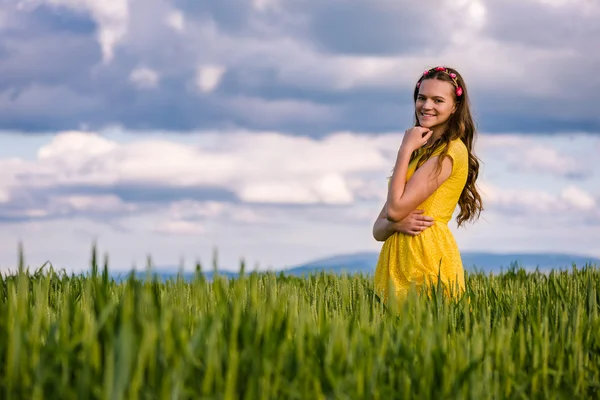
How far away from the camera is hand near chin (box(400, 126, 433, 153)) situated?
4.11 meters

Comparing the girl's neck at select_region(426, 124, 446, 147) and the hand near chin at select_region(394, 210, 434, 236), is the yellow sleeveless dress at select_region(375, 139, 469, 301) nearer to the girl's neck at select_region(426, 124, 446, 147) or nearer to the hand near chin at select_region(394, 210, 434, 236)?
the hand near chin at select_region(394, 210, 434, 236)

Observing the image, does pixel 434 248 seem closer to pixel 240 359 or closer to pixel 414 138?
pixel 414 138

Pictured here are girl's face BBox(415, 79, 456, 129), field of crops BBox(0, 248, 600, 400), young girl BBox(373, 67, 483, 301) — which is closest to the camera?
field of crops BBox(0, 248, 600, 400)

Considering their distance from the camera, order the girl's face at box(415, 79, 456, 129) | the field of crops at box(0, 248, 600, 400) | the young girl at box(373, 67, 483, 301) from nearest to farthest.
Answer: the field of crops at box(0, 248, 600, 400) → the young girl at box(373, 67, 483, 301) → the girl's face at box(415, 79, 456, 129)

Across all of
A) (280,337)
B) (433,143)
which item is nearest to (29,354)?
(280,337)

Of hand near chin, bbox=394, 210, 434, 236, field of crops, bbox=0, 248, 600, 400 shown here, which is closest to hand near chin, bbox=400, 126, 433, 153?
hand near chin, bbox=394, 210, 434, 236

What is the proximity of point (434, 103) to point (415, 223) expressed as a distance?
743 mm

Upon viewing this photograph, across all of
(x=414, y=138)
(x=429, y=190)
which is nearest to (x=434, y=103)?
(x=414, y=138)

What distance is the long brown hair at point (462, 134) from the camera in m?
4.32

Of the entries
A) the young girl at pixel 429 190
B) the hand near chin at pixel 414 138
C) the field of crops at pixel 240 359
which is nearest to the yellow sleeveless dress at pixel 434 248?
the young girl at pixel 429 190

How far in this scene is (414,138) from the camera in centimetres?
414

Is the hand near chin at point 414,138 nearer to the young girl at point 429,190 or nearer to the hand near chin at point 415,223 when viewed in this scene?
the young girl at point 429,190

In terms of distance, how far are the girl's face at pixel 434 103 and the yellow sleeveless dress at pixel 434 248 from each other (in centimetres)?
19

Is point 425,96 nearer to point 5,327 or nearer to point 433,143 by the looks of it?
point 433,143
